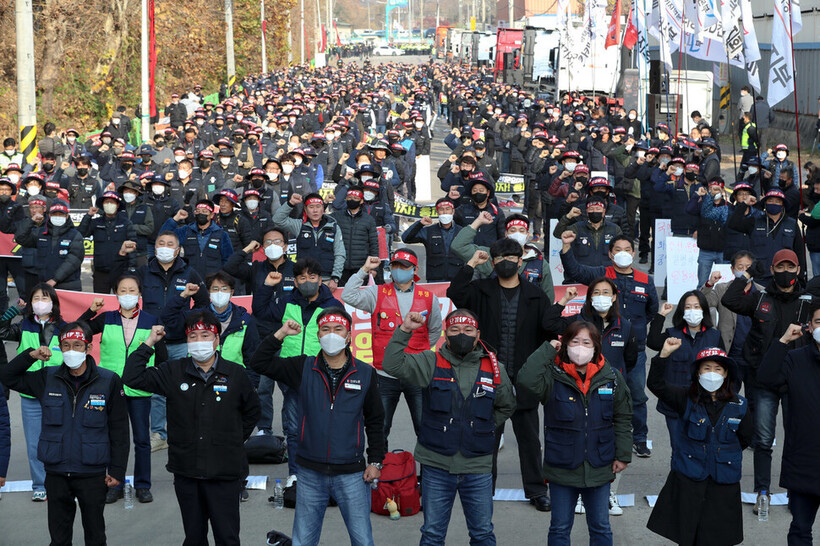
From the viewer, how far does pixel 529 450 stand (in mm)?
8742

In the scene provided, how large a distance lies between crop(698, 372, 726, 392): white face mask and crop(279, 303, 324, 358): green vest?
311 cm

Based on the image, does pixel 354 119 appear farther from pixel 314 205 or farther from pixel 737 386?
pixel 737 386

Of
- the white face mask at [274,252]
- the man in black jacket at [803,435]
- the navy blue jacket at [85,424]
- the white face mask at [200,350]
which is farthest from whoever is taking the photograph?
the white face mask at [274,252]

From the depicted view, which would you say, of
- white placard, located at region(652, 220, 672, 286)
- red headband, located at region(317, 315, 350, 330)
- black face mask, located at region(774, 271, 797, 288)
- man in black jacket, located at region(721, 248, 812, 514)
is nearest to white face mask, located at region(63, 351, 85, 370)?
red headband, located at region(317, 315, 350, 330)

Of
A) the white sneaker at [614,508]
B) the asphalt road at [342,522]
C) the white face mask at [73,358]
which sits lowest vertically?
the asphalt road at [342,522]

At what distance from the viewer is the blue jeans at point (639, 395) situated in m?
9.72

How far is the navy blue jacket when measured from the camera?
294 inches

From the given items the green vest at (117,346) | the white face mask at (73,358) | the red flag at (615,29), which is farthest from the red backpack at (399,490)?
the red flag at (615,29)

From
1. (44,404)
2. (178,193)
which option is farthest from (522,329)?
(178,193)

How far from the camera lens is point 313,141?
23266 millimetres

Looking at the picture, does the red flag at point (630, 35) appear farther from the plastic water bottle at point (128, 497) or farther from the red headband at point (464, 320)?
the red headband at point (464, 320)

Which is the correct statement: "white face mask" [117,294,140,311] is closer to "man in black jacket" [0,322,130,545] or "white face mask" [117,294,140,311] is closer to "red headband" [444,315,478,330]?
"man in black jacket" [0,322,130,545]

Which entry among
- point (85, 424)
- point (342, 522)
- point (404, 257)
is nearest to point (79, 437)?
point (85, 424)

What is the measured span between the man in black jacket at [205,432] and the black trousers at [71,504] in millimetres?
638
